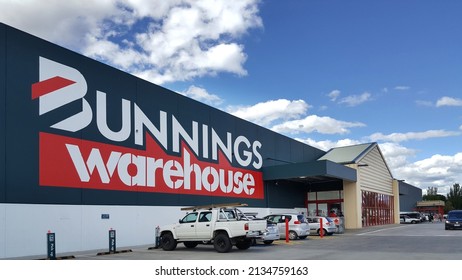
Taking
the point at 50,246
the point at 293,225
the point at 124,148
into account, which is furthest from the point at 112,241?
the point at 293,225

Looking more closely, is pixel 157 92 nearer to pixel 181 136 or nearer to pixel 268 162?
pixel 181 136

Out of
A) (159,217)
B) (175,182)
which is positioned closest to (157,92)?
(175,182)

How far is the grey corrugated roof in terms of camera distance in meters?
45.6

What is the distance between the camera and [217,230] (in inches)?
776

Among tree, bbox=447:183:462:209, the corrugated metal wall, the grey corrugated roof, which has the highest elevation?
the grey corrugated roof

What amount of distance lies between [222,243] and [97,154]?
7539 millimetres

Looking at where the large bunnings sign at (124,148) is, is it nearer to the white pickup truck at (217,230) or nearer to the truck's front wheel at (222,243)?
the white pickup truck at (217,230)

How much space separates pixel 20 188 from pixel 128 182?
20.6 ft

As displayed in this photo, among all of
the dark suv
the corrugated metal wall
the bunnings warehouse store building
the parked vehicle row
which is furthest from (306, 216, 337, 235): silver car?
the corrugated metal wall

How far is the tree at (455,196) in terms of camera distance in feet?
364

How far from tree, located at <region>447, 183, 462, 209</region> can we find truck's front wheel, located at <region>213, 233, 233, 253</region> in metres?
105

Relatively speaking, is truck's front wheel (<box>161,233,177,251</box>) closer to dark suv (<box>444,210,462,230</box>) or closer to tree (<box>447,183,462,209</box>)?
dark suv (<box>444,210,462,230</box>)

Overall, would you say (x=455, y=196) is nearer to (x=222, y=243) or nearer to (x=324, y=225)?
(x=324, y=225)

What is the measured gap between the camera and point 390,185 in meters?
56.4
